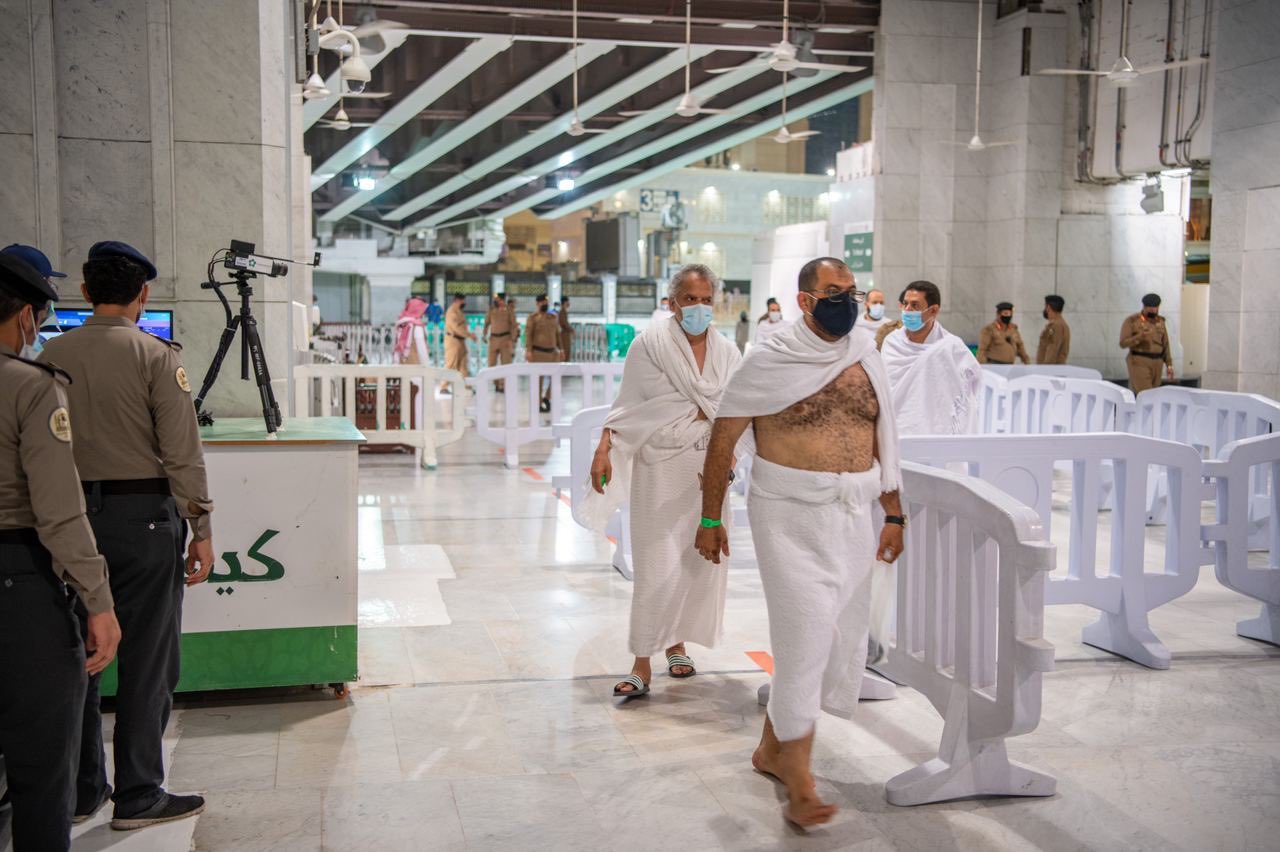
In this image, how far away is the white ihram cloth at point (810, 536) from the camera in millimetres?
4043

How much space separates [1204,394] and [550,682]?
6.05 metres

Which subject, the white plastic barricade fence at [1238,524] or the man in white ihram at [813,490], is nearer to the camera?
the man in white ihram at [813,490]

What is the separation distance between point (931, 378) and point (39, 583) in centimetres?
522

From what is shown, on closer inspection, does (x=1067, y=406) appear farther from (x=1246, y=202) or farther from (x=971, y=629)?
(x=971, y=629)

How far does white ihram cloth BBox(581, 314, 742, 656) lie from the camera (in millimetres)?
5352

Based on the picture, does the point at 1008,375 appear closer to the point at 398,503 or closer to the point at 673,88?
the point at 398,503

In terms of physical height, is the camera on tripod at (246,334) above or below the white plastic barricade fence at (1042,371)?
above

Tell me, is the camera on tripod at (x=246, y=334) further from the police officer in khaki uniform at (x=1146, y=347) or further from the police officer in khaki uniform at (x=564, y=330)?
the police officer in khaki uniform at (x=564, y=330)

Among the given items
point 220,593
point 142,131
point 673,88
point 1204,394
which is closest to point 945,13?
point 673,88

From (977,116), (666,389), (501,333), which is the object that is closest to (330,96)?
(501,333)

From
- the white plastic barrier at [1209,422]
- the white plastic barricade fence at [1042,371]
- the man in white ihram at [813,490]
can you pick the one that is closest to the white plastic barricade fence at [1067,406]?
the white plastic barrier at [1209,422]

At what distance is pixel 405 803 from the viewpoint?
4.20m

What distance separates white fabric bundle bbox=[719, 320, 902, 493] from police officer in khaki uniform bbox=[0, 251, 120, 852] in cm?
206

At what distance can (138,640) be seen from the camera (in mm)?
3814
